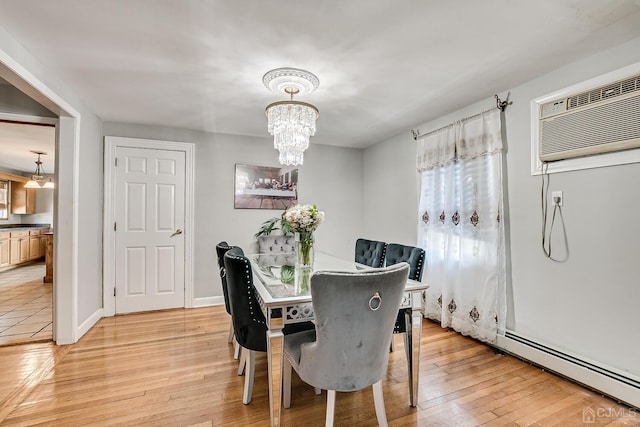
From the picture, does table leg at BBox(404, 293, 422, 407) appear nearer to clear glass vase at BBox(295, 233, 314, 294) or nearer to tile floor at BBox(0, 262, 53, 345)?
clear glass vase at BBox(295, 233, 314, 294)

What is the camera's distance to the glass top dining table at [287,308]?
157 centimetres

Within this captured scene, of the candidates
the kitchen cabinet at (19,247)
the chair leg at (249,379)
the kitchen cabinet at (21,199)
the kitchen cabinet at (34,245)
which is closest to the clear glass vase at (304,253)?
the chair leg at (249,379)

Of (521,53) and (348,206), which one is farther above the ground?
(521,53)

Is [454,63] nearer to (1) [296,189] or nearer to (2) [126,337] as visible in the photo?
(1) [296,189]

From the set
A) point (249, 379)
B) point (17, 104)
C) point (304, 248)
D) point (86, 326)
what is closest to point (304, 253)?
point (304, 248)

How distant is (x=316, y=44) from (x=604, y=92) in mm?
1908

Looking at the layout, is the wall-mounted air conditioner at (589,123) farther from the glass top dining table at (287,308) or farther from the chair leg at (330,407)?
the chair leg at (330,407)

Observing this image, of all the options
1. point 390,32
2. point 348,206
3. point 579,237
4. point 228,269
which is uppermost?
point 390,32

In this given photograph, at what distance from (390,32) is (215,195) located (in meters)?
2.94

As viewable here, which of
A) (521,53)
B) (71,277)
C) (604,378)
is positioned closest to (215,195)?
(71,277)

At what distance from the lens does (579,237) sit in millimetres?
2119

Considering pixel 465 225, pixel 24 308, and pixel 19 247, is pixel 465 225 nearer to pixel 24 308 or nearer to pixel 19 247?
pixel 24 308

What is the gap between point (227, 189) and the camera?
3992 millimetres

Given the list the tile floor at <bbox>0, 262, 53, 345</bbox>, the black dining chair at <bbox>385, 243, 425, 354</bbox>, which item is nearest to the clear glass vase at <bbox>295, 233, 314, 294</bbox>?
the black dining chair at <bbox>385, 243, 425, 354</bbox>
